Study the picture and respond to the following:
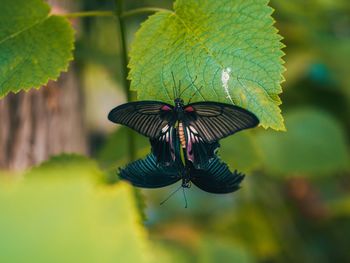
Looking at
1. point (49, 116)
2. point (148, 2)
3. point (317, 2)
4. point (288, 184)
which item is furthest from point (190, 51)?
point (288, 184)

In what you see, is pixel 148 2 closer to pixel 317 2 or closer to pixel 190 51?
pixel 317 2

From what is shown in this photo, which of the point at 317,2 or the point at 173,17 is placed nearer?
the point at 173,17

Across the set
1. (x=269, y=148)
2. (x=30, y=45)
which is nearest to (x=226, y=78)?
(x=30, y=45)

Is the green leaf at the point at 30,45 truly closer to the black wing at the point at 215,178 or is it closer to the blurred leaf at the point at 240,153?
the black wing at the point at 215,178

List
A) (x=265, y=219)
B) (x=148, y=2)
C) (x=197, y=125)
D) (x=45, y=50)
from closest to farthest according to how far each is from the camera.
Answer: (x=197, y=125) → (x=45, y=50) → (x=148, y=2) → (x=265, y=219)

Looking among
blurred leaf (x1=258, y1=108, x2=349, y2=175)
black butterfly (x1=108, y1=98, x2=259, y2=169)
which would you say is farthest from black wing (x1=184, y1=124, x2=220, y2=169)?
blurred leaf (x1=258, y1=108, x2=349, y2=175)

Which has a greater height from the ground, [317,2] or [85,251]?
[317,2]

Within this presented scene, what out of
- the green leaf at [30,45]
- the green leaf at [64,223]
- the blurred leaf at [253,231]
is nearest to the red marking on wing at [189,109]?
the green leaf at [30,45]

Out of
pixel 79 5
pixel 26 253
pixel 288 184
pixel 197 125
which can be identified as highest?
pixel 79 5
